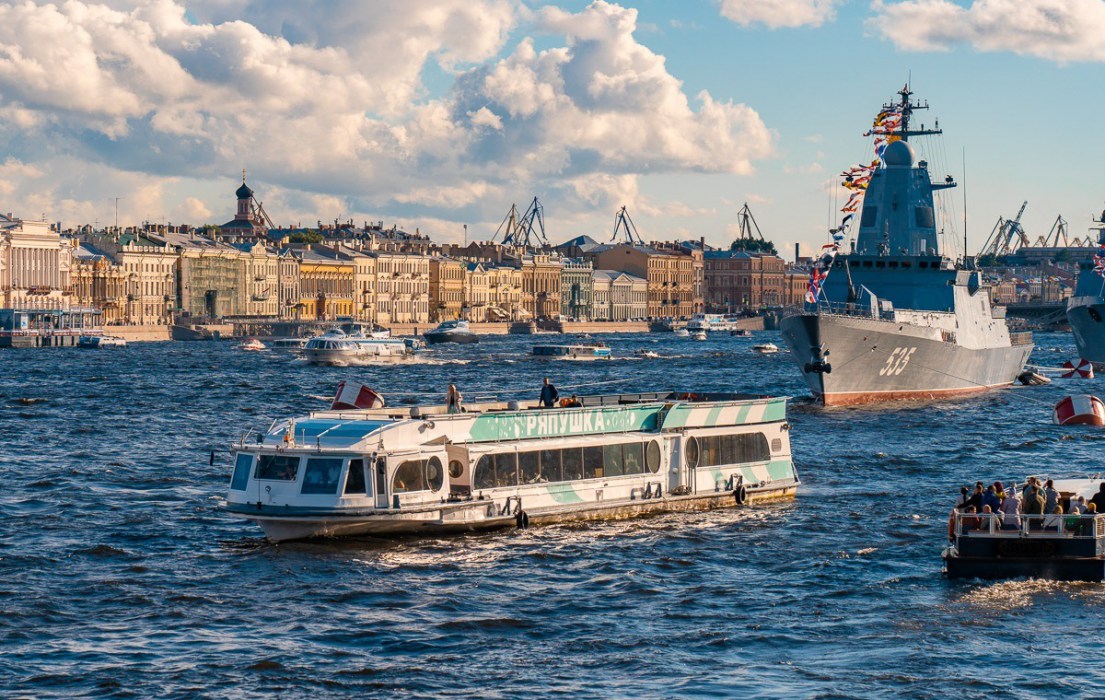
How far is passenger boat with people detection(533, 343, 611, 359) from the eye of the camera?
128 meters

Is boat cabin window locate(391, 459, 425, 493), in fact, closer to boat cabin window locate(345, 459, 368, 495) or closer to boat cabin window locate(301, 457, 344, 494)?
boat cabin window locate(345, 459, 368, 495)

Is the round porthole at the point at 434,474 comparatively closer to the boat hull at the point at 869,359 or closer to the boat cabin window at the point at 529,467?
the boat cabin window at the point at 529,467

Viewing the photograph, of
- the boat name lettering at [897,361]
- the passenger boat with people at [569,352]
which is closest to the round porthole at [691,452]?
the boat name lettering at [897,361]

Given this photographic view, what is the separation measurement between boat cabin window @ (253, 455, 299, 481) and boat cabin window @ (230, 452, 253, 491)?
0.66 feet

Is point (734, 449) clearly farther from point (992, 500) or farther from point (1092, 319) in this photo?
point (1092, 319)

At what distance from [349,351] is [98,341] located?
42.7 meters

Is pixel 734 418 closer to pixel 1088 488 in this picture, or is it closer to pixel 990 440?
pixel 1088 488

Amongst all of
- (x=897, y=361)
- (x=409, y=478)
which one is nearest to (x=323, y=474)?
(x=409, y=478)

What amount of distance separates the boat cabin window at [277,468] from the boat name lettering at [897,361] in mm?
42819

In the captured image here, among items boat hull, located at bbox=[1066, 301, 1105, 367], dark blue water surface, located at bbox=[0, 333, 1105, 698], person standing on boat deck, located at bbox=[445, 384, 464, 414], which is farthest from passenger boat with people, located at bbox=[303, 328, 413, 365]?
person standing on boat deck, located at bbox=[445, 384, 464, 414]

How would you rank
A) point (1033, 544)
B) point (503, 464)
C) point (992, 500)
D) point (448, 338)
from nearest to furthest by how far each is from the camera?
1. point (1033, 544)
2. point (992, 500)
3. point (503, 464)
4. point (448, 338)

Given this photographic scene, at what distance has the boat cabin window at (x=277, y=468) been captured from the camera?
29641mm

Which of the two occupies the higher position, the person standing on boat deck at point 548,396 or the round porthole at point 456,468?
the person standing on boat deck at point 548,396

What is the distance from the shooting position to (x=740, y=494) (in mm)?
36094
